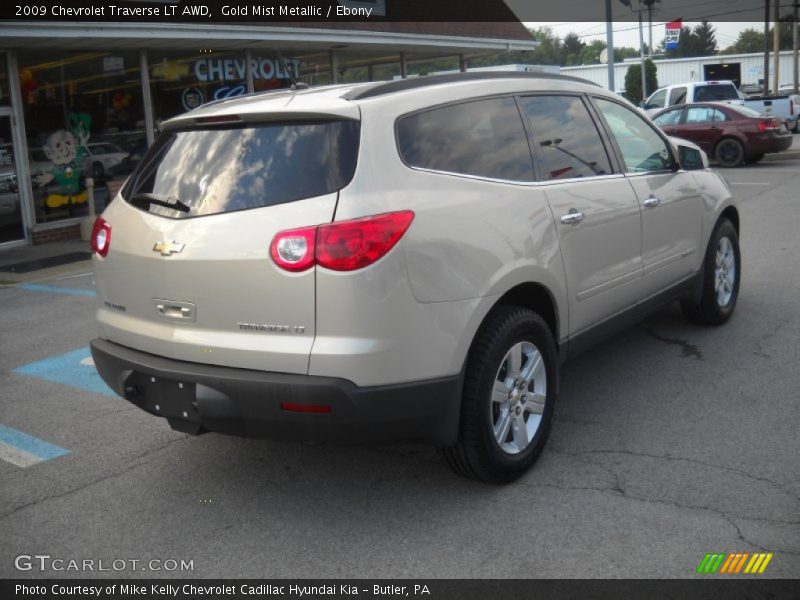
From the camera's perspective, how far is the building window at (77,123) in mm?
14156

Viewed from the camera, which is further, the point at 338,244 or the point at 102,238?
the point at 102,238

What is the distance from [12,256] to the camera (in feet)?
42.0

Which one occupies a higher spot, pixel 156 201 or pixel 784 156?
pixel 156 201

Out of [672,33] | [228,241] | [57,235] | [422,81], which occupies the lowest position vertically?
[57,235]

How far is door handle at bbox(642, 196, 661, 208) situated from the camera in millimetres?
5173

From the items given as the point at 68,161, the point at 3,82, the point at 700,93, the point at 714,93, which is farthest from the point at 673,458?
the point at 714,93

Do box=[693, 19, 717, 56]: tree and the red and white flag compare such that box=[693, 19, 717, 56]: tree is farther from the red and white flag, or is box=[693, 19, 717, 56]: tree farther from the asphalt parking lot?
the asphalt parking lot

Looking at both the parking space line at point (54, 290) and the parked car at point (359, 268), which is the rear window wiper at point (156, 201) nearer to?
the parked car at point (359, 268)

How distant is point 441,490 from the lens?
13.2 feet

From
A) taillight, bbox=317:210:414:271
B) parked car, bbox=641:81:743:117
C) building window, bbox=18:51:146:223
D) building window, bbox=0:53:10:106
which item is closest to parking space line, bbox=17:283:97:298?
building window, bbox=18:51:146:223

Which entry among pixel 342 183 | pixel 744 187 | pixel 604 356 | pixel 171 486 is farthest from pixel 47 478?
pixel 744 187

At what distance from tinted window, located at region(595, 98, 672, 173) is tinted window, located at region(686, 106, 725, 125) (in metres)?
15.3
